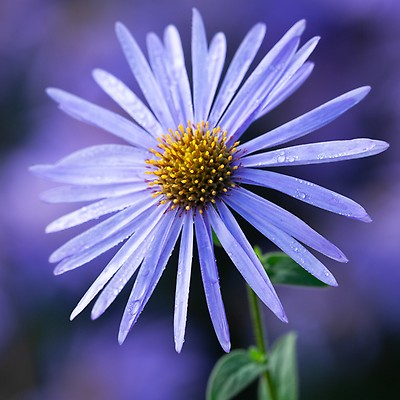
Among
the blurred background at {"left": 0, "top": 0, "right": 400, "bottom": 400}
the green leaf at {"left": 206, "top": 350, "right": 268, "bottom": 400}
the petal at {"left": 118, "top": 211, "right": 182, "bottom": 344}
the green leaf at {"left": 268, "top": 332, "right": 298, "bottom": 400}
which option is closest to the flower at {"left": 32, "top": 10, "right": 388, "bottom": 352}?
the petal at {"left": 118, "top": 211, "right": 182, "bottom": 344}

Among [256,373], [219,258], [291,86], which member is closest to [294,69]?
[291,86]

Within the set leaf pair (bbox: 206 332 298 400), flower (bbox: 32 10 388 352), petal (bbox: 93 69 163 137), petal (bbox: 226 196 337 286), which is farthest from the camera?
petal (bbox: 93 69 163 137)

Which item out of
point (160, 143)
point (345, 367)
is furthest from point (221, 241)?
point (345, 367)

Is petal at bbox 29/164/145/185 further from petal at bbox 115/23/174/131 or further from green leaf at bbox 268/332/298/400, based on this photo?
green leaf at bbox 268/332/298/400

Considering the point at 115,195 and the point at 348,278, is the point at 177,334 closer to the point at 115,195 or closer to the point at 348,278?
the point at 115,195

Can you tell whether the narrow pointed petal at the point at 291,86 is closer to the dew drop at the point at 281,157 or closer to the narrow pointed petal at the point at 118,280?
the dew drop at the point at 281,157
